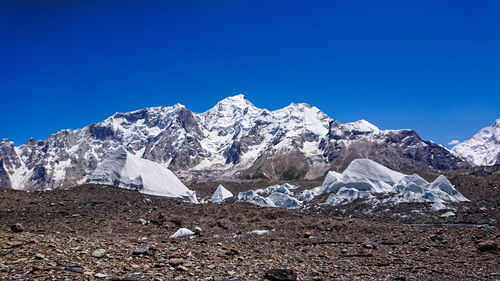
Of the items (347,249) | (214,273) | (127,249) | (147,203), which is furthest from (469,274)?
(147,203)

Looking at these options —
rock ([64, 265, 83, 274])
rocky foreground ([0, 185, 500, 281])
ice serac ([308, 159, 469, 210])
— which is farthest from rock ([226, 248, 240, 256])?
ice serac ([308, 159, 469, 210])

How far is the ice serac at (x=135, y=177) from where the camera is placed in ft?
155

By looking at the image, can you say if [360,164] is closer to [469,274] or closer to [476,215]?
[476,215]

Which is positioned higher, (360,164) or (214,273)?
(360,164)

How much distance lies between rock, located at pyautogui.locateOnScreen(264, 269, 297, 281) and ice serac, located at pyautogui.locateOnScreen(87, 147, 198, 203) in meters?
36.5

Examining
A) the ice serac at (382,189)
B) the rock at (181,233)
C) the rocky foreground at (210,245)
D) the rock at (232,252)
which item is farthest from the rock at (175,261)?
the ice serac at (382,189)

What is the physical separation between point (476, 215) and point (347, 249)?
2553cm

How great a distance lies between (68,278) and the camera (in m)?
9.91

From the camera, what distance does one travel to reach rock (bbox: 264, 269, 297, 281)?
1192 centimetres

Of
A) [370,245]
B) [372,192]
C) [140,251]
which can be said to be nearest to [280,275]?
[140,251]

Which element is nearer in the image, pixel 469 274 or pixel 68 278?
pixel 68 278

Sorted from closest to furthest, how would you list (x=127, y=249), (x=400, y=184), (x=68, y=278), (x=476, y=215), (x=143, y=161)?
1. (x=68, y=278)
2. (x=127, y=249)
3. (x=476, y=215)
4. (x=143, y=161)
5. (x=400, y=184)

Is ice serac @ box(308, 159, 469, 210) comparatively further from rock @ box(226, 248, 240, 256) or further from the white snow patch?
rock @ box(226, 248, 240, 256)

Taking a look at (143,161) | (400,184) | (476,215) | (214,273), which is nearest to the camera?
(214,273)
